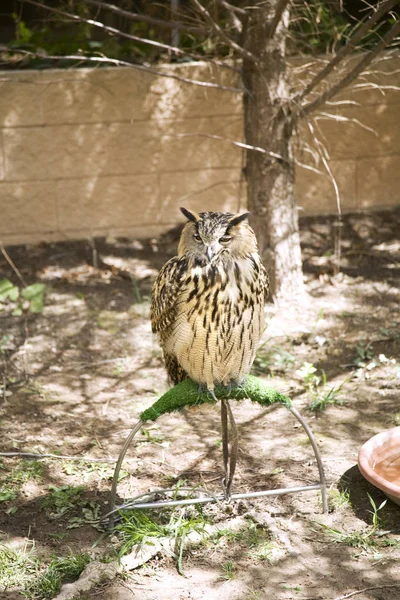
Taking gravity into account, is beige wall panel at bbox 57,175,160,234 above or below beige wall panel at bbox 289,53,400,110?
below

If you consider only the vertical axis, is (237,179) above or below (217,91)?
below

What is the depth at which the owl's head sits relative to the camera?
3176 millimetres

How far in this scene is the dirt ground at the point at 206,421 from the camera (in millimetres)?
3223

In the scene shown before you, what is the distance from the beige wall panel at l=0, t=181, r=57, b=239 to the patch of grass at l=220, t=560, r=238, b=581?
14.1 feet

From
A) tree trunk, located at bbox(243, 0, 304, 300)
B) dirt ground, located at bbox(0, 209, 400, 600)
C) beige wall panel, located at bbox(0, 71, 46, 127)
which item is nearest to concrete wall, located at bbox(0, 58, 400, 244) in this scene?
beige wall panel, located at bbox(0, 71, 46, 127)

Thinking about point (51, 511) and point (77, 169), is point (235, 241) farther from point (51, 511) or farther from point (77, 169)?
point (77, 169)

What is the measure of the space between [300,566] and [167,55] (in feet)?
15.9

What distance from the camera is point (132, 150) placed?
6820mm

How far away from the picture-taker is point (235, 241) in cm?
331

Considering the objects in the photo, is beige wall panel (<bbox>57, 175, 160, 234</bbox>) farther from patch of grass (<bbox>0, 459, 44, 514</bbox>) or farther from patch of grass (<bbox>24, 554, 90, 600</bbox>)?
patch of grass (<bbox>24, 554, 90, 600</bbox>)

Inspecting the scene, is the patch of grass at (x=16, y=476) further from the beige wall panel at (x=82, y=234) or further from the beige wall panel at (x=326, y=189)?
the beige wall panel at (x=326, y=189)

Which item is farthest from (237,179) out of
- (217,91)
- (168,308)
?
(168,308)

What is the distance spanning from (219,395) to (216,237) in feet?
2.34

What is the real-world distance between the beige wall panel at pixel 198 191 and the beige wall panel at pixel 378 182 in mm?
1135
